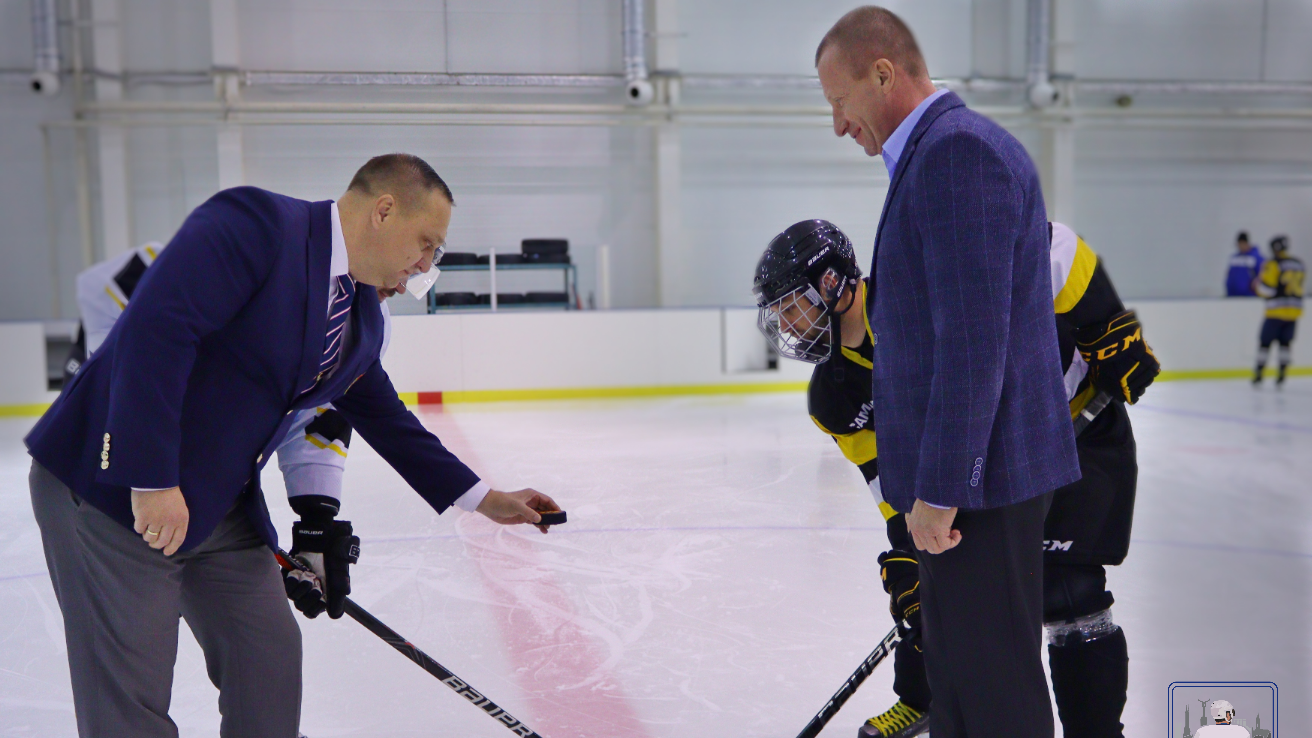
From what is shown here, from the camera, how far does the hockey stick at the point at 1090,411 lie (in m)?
1.87

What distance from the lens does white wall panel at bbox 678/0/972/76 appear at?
400 inches

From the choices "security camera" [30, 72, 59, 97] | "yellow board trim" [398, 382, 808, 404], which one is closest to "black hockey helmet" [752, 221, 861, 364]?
"yellow board trim" [398, 382, 808, 404]

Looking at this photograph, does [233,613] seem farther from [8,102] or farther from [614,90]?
[8,102]

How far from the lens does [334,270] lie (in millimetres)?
1396

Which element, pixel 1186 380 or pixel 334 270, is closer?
pixel 334 270

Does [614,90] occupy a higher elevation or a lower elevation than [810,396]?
higher

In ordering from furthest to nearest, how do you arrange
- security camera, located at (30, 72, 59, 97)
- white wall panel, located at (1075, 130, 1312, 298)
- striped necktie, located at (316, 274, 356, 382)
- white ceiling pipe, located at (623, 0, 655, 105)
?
white wall panel, located at (1075, 130, 1312, 298)
security camera, located at (30, 72, 59, 97)
white ceiling pipe, located at (623, 0, 655, 105)
striped necktie, located at (316, 274, 356, 382)

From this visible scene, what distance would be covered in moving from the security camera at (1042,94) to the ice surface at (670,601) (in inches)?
242

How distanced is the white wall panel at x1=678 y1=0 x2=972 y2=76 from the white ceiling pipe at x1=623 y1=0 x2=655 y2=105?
636 mm

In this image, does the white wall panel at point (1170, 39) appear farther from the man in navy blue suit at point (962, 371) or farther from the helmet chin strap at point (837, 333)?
the man in navy blue suit at point (962, 371)

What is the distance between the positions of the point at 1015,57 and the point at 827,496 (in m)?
8.22

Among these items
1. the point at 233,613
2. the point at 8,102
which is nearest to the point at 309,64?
the point at 233,613

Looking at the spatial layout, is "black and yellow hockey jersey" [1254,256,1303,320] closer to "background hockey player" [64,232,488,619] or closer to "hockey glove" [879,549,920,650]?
"hockey glove" [879,549,920,650]

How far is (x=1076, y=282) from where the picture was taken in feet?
5.93
